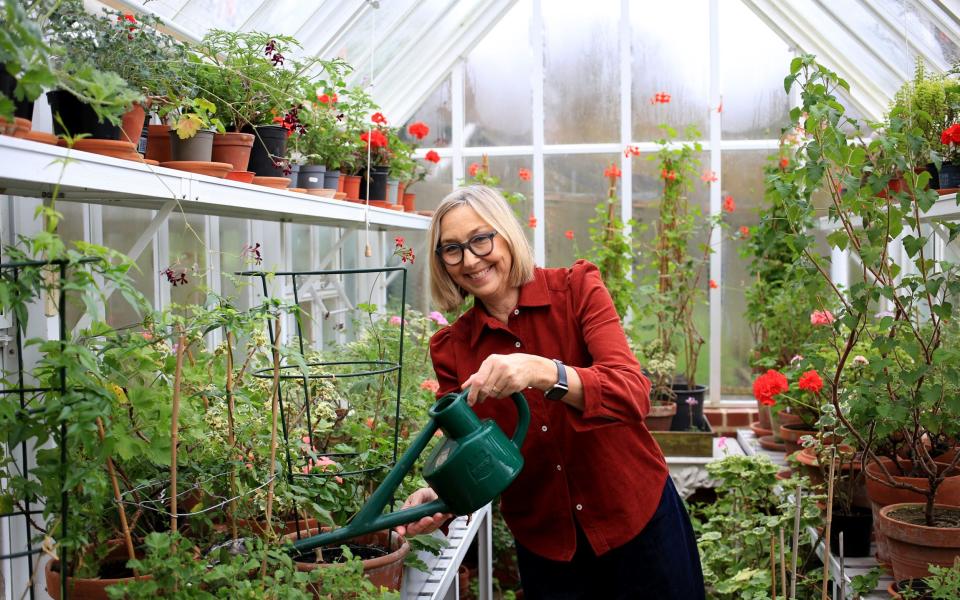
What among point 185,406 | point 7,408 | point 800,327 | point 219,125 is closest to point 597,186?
point 800,327

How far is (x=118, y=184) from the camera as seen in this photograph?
5.87 feet

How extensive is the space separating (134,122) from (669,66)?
14.4 feet

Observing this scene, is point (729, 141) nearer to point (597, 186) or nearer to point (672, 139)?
point (672, 139)

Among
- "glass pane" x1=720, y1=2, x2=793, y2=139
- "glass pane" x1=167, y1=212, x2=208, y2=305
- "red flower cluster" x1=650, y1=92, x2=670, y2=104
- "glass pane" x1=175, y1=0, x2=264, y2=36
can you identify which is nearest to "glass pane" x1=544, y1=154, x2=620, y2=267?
"red flower cluster" x1=650, y1=92, x2=670, y2=104

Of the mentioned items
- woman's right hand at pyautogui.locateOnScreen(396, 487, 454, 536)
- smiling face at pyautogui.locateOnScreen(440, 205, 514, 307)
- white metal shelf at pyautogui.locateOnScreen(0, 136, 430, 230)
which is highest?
white metal shelf at pyautogui.locateOnScreen(0, 136, 430, 230)

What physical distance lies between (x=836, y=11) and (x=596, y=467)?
360 centimetres

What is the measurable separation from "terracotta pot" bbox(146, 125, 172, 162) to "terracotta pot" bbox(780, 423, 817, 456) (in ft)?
8.43

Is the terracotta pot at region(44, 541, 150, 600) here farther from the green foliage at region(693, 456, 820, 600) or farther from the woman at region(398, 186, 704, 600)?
the green foliage at region(693, 456, 820, 600)

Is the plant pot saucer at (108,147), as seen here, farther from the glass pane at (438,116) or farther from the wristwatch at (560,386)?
the glass pane at (438,116)

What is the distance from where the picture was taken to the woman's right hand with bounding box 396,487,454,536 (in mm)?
1765

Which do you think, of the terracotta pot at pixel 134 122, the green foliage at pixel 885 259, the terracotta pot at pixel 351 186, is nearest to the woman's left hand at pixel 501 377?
the terracotta pot at pixel 134 122

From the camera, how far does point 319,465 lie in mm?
1841

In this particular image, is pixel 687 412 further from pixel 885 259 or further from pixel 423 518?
pixel 423 518

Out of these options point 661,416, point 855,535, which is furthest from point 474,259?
point 661,416
